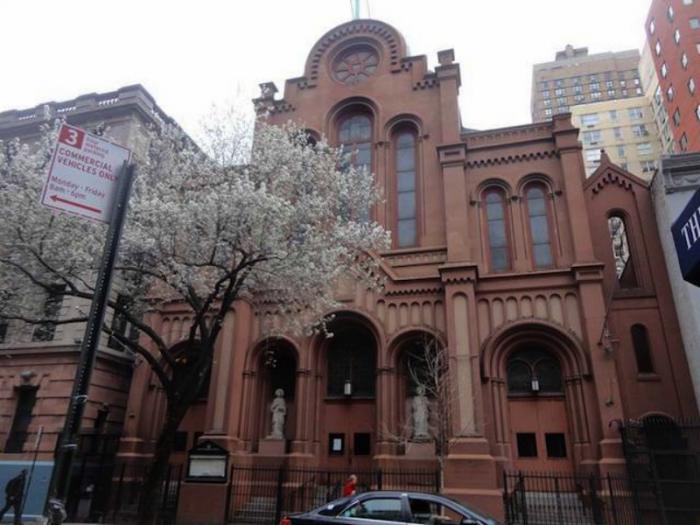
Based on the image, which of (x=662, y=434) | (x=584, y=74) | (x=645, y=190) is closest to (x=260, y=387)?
(x=662, y=434)

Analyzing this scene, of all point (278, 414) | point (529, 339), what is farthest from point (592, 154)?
point (278, 414)

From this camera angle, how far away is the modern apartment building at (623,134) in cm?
7188

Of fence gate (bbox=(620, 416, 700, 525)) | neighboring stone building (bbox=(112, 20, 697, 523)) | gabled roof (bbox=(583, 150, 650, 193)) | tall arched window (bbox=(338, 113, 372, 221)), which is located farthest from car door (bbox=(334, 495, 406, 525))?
tall arched window (bbox=(338, 113, 372, 221))

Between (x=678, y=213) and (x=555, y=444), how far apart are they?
366 inches

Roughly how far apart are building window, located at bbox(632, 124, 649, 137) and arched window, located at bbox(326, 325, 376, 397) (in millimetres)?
68037

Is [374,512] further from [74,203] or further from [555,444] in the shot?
[555,444]

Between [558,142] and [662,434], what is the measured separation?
458 inches

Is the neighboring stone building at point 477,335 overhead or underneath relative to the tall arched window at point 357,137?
underneath

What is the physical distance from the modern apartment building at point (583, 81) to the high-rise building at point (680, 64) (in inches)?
1698

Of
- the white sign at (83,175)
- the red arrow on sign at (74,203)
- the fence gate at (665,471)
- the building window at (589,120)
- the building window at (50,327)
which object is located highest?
the building window at (589,120)

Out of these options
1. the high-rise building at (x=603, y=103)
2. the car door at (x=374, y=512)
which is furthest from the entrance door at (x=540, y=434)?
the high-rise building at (x=603, y=103)

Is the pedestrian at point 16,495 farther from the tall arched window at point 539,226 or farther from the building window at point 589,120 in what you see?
the building window at point 589,120

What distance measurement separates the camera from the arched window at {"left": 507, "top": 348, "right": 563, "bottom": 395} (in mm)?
19266

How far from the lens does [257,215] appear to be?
1340cm
